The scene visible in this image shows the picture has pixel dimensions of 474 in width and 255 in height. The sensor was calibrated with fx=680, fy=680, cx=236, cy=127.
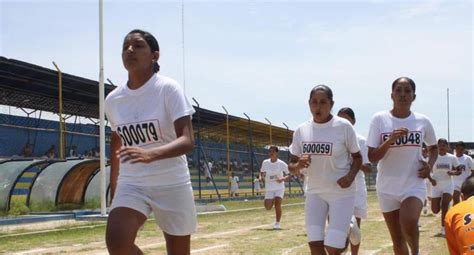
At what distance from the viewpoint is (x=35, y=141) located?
27359mm

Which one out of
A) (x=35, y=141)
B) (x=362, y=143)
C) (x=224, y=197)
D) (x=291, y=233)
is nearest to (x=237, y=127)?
(x=224, y=197)

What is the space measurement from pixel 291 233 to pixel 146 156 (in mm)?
11132

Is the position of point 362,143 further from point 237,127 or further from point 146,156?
point 237,127

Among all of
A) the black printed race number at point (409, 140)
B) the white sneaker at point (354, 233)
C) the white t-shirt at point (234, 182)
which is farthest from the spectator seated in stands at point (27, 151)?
the black printed race number at point (409, 140)

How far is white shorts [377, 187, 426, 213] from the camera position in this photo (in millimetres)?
7496

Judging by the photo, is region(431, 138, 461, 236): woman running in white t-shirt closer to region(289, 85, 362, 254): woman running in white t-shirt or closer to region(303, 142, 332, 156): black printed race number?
region(289, 85, 362, 254): woman running in white t-shirt

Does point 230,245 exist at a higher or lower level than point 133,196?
lower

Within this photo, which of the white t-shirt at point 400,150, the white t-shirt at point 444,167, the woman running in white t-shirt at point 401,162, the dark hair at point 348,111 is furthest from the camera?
the white t-shirt at point 444,167

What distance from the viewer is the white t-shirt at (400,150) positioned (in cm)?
755

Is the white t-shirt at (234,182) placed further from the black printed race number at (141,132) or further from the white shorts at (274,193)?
the black printed race number at (141,132)

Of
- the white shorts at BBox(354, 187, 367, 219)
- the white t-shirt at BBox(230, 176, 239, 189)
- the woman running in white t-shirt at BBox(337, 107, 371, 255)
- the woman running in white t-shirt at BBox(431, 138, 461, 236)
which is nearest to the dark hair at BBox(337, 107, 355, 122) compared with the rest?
the woman running in white t-shirt at BBox(337, 107, 371, 255)

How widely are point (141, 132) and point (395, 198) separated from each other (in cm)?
357

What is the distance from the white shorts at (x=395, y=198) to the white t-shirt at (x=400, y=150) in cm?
4

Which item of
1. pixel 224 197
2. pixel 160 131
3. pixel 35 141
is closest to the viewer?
pixel 160 131
